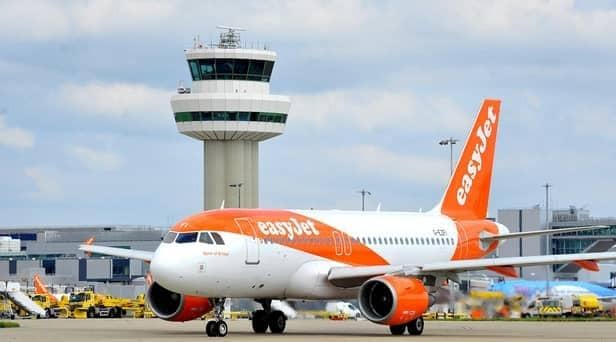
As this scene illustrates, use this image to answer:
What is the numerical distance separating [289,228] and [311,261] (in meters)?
1.56

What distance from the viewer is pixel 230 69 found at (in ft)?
440

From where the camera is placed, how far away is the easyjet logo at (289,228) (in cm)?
4856

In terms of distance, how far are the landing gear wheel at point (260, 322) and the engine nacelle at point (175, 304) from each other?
195 cm

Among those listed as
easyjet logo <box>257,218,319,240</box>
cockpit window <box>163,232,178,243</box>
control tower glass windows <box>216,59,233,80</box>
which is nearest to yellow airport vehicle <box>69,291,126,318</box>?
easyjet logo <box>257,218,319,240</box>

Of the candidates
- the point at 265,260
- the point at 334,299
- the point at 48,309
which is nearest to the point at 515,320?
the point at 334,299

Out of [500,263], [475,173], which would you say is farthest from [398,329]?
[475,173]

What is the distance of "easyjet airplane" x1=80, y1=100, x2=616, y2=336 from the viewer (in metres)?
46.1

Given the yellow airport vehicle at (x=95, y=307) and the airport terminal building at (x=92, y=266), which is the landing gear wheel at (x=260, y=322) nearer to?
the yellow airport vehicle at (x=95, y=307)

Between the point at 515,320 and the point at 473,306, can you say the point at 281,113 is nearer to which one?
the point at 515,320

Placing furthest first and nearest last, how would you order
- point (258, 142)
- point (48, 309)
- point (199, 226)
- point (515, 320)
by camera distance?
point (258, 142) < point (48, 309) < point (515, 320) < point (199, 226)

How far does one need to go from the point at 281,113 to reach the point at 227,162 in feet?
25.5

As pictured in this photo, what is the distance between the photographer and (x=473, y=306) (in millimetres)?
53750

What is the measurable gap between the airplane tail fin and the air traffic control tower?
71446mm

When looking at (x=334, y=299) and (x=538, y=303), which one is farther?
(x=538, y=303)
